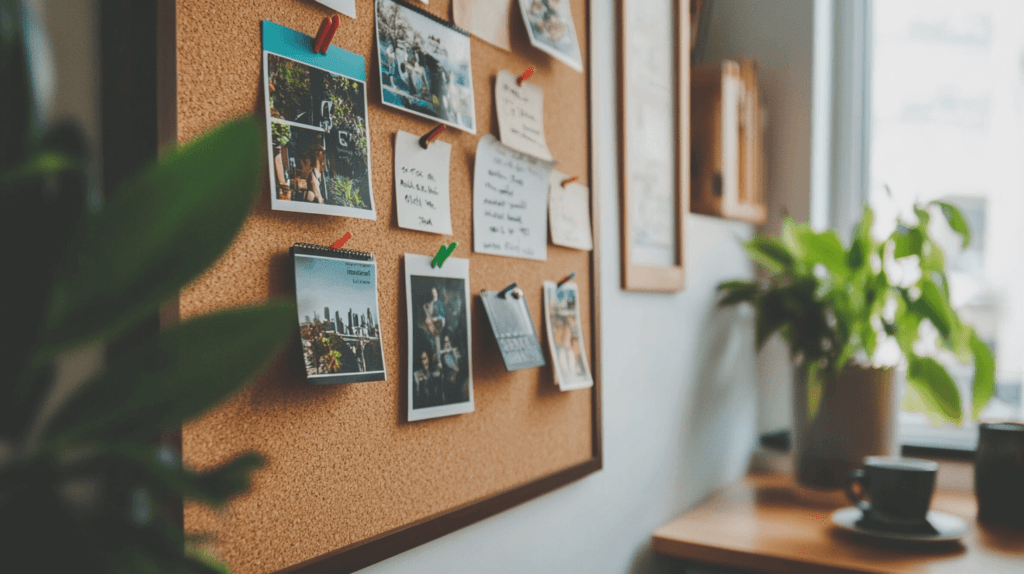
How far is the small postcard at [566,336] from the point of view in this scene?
804mm

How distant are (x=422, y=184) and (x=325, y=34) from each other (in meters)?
0.16

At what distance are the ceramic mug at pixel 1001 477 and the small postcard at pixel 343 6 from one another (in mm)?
1166

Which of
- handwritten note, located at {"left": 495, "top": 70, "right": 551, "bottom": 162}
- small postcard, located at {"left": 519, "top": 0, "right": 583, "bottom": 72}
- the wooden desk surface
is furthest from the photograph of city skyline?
the wooden desk surface

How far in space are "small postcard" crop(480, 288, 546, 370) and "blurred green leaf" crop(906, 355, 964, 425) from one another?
813mm

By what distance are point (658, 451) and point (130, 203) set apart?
1027 mm

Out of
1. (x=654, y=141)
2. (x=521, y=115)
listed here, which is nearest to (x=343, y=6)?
(x=521, y=115)

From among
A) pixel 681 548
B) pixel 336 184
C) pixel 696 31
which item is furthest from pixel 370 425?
pixel 696 31

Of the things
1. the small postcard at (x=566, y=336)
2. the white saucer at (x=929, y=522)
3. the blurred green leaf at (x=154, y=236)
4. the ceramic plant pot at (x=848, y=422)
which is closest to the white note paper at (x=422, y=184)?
the small postcard at (x=566, y=336)

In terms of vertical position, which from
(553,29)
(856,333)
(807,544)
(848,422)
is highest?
(553,29)

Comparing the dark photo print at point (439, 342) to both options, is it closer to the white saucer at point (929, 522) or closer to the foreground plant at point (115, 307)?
the foreground plant at point (115, 307)

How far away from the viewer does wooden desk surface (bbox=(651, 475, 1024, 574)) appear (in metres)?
0.90

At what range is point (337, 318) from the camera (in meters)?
0.53

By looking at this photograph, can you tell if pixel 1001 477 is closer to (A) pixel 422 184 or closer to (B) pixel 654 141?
(B) pixel 654 141

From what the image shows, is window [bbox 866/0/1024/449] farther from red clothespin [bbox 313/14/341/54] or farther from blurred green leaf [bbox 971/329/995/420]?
red clothespin [bbox 313/14/341/54]
